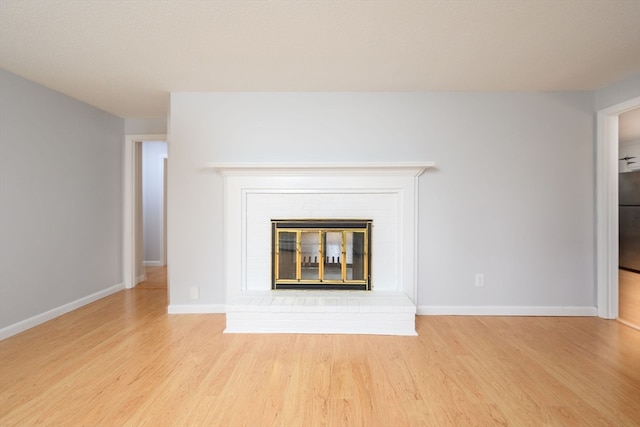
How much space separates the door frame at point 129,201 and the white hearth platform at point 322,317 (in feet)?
7.40

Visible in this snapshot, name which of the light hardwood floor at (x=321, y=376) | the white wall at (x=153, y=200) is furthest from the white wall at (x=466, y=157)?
the white wall at (x=153, y=200)

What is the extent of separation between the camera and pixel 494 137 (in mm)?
3195

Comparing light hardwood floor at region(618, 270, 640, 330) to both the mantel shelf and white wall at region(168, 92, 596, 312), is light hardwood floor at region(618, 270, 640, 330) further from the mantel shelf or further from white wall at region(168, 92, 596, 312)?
the mantel shelf

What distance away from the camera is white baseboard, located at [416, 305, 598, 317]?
318cm

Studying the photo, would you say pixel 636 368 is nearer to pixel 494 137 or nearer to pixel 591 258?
pixel 591 258

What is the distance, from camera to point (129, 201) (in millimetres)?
4191

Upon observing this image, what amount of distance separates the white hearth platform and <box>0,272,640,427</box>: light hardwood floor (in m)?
0.10

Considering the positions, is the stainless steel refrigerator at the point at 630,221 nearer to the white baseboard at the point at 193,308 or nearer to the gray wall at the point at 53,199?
the white baseboard at the point at 193,308

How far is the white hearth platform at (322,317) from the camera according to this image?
274 centimetres

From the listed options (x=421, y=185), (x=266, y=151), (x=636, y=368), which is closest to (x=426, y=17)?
(x=421, y=185)

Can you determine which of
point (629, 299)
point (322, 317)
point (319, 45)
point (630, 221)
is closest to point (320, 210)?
point (322, 317)

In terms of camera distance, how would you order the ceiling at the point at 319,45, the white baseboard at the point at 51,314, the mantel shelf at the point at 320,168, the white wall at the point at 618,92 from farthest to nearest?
1. the mantel shelf at the point at 320,168
2. the white wall at the point at 618,92
3. the white baseboard at the point at 51,314
4. the ceiling at the point at 319,45

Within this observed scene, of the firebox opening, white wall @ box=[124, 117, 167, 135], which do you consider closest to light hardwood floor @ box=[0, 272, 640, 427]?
the firebox opening

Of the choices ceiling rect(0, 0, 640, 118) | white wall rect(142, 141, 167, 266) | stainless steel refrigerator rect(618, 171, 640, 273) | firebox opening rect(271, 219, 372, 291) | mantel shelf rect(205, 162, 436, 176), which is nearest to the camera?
ceiling rect(0, 0, 640, 118)
